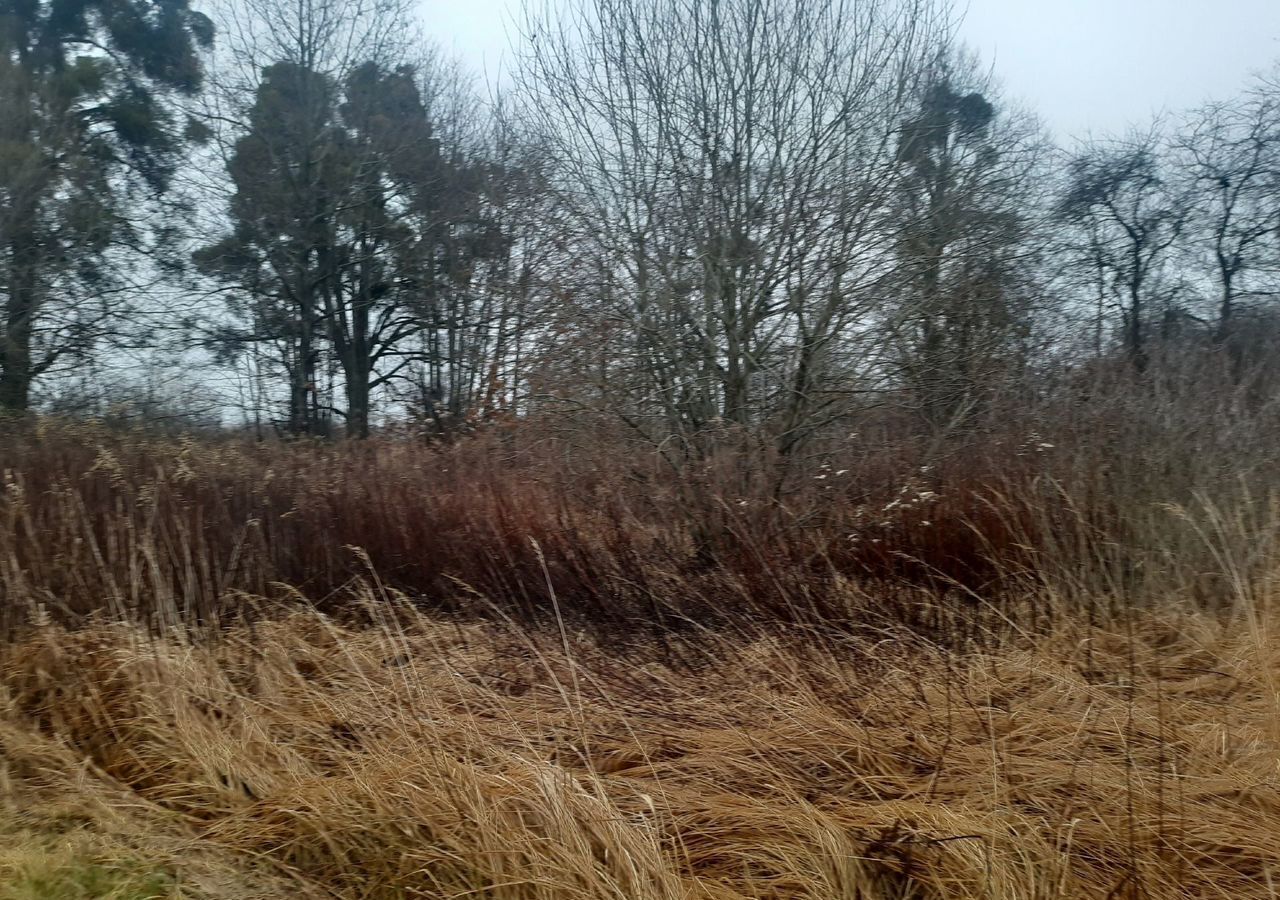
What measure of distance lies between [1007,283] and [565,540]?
560cm

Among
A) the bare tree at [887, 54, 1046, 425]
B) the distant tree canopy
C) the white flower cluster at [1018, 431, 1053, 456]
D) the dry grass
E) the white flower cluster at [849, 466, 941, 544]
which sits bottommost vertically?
the dry grass

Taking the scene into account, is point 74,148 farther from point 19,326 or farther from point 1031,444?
point 1031,444

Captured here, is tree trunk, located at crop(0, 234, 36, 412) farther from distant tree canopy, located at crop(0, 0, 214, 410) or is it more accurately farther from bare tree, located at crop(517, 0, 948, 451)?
bare tree, located at crop(517, 0, 948, 451)

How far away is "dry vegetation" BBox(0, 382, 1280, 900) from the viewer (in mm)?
3299

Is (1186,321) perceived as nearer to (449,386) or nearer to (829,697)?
(449,386)

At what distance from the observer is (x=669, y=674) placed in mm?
5219

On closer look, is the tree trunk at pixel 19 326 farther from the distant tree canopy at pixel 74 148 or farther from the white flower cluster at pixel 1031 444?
the white flower cluster at pixel 1031 444

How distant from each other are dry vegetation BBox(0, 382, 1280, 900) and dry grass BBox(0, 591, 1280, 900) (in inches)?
0.7

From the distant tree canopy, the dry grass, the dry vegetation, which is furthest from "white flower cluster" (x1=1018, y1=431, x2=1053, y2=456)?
the distant tree canopy

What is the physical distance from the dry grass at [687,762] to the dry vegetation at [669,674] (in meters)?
0.02

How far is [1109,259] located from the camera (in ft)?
57.0

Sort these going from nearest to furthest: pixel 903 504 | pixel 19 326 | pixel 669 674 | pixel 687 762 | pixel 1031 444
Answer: pixel 687 762 < pixel 669 674 < pixel 903 504 < pixel 1031 444 < pixel 19 326

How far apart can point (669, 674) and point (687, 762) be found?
1188 millimetres

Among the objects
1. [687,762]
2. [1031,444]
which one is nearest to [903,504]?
[1031,444]
